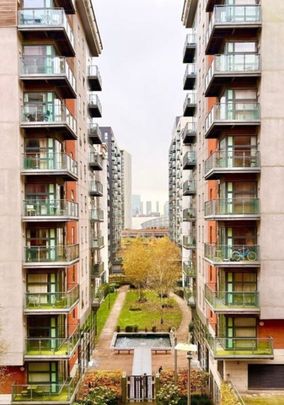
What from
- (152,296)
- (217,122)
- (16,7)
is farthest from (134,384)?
(152,296)

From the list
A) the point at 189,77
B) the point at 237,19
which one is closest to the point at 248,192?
the point at 237,19

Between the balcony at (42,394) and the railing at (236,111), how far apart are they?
49.4ft

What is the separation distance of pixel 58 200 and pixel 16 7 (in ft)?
30.2

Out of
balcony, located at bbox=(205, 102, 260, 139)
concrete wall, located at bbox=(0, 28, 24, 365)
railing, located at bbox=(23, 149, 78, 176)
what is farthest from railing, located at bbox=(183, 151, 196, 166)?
concrete wall, located at bbox=(0, 28, 24, 365)

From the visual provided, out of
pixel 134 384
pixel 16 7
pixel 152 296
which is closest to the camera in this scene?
pixel 16 7

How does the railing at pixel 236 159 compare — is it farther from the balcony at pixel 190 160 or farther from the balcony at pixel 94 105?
the balcony at pixel 94 105

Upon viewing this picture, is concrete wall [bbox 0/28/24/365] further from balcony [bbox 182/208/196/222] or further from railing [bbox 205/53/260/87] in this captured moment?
balcony [bbox 182/208/196/222]

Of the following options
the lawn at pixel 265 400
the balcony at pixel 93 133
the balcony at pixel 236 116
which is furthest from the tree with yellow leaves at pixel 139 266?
the balcony at pixel 236 116

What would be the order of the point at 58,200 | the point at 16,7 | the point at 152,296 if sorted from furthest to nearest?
the point at 152,296 → the point at 58,200 → the point at 16,7

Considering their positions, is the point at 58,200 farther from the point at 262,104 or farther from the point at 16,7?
the point at 262,104

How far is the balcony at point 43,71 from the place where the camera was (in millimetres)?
23703

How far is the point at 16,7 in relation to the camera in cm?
2316

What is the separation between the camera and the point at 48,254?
2452cm

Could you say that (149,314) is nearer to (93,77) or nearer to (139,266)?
(139,266)
